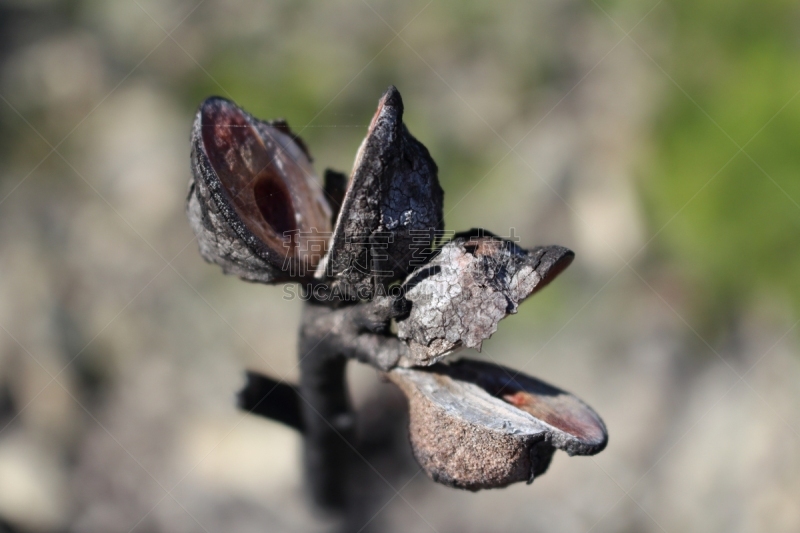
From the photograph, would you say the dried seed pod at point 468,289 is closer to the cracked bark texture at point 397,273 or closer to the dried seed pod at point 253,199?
the cracked bark texture at point 397,273

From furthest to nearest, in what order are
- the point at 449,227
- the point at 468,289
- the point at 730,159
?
the point at 449,227, the point at 730,159, the point at 468,289

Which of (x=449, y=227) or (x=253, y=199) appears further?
(x=449, y=227)

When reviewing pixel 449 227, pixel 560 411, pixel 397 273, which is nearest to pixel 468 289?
pixel 397 273

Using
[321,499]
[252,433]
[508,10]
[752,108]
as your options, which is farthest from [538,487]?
[508,10]

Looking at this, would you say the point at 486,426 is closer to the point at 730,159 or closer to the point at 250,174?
the point at 250,174

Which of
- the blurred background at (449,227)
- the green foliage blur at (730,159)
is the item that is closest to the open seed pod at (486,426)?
the blurred background at (449,227)

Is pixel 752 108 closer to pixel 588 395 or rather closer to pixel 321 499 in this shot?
pixel 588 395
